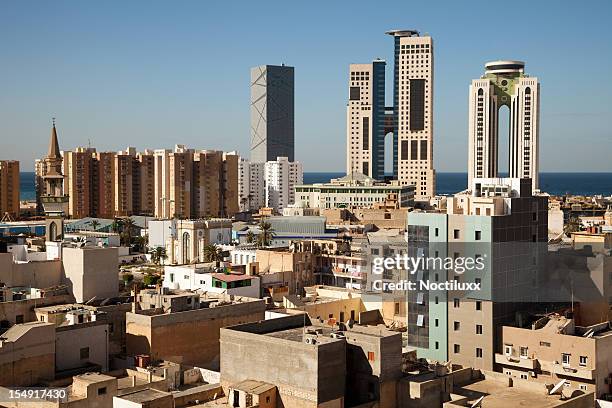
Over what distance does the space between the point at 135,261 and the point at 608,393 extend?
145 ft

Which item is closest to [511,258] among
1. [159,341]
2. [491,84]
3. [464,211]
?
[464,211]

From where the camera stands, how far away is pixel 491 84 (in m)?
110

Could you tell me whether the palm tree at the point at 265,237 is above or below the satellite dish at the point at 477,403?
Answer: above

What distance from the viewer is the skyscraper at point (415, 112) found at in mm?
137375

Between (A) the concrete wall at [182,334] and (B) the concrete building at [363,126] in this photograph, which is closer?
(A) the concrete wall at [182,334]

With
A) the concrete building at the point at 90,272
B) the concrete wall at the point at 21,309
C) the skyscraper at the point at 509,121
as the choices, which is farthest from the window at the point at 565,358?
the skyscraper at the point at 509,121

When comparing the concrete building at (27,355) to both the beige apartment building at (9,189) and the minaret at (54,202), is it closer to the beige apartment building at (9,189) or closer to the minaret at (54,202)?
the minaret at (54,202)

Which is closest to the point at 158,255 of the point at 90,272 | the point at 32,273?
the point at 32,273

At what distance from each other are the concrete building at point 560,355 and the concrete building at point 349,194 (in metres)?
78.1

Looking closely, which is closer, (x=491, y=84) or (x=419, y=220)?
(x=419, y=220)

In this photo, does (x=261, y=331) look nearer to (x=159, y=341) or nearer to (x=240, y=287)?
(x=159, y=341)

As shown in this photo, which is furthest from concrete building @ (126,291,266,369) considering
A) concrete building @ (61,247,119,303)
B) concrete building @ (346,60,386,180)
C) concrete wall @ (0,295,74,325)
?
concrete building @ (346,60,386,180)

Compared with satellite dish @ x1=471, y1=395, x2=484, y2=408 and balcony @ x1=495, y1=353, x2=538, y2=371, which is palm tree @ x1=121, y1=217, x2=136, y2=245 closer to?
balcony @ x1=495, y1=353, x2=538, y2=371

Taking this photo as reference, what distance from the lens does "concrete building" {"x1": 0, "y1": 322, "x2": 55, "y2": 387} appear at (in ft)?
83.9
